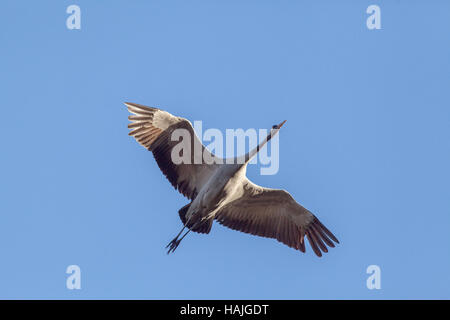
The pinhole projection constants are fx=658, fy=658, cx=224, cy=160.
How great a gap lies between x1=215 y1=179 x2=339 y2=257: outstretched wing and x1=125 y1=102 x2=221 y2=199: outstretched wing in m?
0.92

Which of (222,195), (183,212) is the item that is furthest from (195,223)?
(222,195)

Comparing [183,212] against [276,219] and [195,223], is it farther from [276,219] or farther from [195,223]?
[276,219]

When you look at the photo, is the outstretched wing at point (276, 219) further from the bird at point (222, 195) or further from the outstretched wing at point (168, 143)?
the outstretched wing at point (168, 143)

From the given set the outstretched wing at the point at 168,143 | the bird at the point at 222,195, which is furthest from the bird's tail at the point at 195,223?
the outstretched wing at the point at 168,143

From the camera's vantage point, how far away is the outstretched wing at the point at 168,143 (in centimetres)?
1388

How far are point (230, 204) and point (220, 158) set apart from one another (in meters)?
1.09

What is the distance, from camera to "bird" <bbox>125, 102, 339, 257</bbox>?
13.4 m

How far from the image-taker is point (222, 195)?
43.9 ft

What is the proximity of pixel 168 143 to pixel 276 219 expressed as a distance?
2908 millimetres
